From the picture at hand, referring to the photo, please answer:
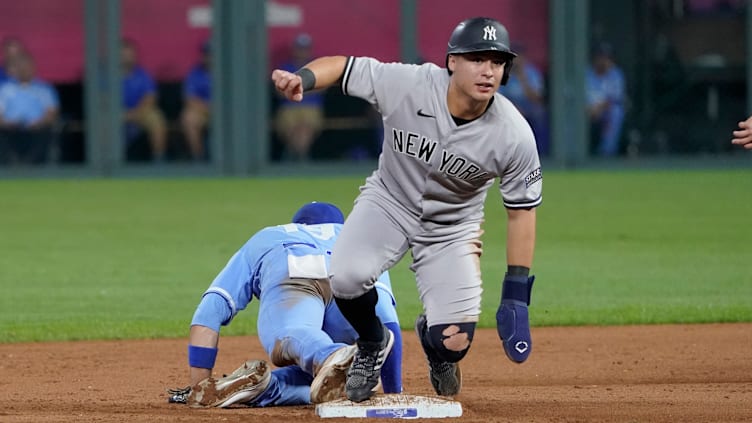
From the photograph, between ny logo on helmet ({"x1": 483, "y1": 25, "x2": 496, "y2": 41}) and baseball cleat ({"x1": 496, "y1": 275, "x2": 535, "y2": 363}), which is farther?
baseball cleat ({"x1": 496, "y1": 275, "x2": 535, "y2": 363})

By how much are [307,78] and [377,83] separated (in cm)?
47

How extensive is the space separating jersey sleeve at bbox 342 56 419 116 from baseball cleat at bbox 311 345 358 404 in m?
1.13

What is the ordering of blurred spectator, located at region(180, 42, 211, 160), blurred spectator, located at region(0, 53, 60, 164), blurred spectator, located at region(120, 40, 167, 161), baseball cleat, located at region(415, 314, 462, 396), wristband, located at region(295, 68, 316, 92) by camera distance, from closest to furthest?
wristband, located at region(295, 68, 316, 92), baseball cleat, located at region(415, 314, 462, 396), blurred spectator, located at region(0, 53, 60, 164), blurred spectator, located at region(120, 40, 167, 161), blurred spectator, located at region(180, 42, 211, 160)

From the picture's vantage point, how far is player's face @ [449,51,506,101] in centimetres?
593

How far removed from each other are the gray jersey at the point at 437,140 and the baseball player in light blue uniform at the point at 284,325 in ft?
2.90

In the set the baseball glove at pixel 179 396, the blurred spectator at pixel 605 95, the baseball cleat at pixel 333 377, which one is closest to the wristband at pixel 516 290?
the baseball cleat at pixel 333 377

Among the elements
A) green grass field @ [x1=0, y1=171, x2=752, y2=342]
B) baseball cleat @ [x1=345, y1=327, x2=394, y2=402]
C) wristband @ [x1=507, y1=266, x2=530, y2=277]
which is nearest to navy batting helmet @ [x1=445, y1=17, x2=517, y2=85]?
wristband @ [x1=507, y1=266, x2=530, y2=277]

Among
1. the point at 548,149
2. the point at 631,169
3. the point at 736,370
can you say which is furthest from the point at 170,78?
the point at 736,370

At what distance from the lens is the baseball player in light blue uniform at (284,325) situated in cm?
643

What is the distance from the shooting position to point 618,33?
2038cm

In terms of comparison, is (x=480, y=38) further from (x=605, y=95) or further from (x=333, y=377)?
(x=605, y=95)

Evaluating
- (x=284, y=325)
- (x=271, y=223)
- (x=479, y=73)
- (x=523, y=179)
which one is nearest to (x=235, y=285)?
(x=284, y=325)

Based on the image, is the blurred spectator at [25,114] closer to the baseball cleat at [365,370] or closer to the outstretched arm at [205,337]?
the outstretched arm at [205,337]

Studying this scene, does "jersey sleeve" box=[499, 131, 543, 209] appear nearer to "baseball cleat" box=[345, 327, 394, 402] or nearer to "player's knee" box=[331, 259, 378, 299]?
"player's knee" box=[331, 259, 378, 299]
